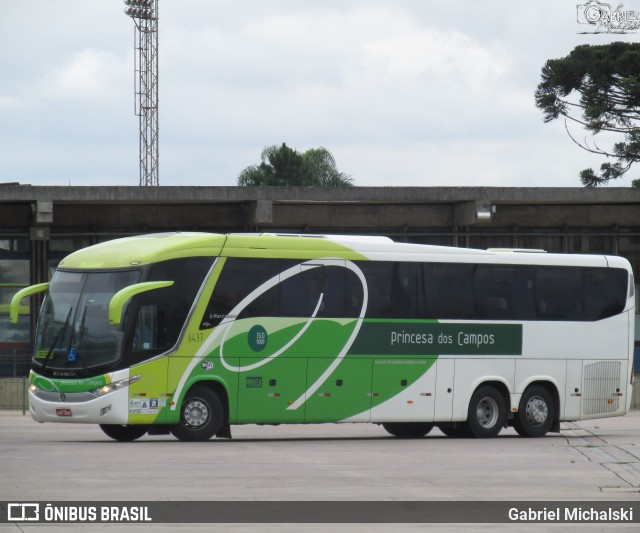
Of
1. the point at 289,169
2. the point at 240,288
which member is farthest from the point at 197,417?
the point at 289,169

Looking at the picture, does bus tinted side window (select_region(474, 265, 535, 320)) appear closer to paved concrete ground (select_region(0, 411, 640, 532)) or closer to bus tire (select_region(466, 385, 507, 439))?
bus tire (select_region(466, 385, 507, 439))

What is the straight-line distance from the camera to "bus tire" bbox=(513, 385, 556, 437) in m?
24.8

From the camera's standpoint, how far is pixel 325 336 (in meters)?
23.0

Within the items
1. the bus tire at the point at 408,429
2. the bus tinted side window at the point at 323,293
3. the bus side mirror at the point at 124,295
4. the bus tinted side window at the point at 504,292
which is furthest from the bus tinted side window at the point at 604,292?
the bus side mirror at the point at 124,295

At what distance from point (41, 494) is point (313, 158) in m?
80.8

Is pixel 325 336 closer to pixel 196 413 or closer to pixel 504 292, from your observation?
pixel 196 413

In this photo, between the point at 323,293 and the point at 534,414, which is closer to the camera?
the point at 323,293

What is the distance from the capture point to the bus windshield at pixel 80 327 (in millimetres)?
21062

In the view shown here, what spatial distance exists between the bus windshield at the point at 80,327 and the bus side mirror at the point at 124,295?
0.98ft

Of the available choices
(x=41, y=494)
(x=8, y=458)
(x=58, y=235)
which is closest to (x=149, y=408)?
(x=8, y=458)

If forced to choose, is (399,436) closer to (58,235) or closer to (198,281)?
(198,281)

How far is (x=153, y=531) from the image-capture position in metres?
11.1

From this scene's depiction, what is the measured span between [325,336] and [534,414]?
177 inches

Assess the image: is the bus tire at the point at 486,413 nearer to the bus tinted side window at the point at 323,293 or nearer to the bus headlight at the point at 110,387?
the bus tinted side window at the point at 323,293
